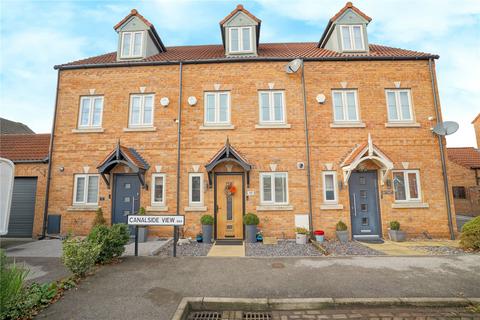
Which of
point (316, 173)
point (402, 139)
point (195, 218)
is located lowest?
point (195, 218)

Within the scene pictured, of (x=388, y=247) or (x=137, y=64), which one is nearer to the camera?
(x=388, y=247)

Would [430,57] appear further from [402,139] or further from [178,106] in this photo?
[178,106]

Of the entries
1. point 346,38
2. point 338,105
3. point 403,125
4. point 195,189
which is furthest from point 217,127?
point 403,125

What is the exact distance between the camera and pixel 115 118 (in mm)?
10945

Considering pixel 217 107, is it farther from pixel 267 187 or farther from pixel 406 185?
pixel 406 185

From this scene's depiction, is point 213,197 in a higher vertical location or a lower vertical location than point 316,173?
lower

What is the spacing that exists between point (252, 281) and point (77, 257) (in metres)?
4.21

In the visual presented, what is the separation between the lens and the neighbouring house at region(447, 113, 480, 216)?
62.3ft

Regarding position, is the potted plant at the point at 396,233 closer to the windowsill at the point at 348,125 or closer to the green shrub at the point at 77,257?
the windowsill at the point at 348,125

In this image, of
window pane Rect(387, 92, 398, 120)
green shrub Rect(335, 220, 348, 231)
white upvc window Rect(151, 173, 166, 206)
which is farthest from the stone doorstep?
window pane Rect(387, 92, 398, 120)

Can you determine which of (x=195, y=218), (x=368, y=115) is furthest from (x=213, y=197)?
(x=368, y=115)

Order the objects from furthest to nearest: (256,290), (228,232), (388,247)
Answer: (228,232), (388,247), (256,290)

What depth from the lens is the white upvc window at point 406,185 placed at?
1023 cm

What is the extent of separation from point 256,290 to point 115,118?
988 cm
